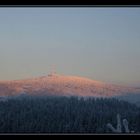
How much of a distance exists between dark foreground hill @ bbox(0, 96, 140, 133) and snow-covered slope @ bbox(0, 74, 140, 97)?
0.04 meters

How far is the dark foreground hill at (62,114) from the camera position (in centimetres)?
219

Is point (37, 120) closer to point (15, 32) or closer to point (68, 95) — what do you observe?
point (68, 95)

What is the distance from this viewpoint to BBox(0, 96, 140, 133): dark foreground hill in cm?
219

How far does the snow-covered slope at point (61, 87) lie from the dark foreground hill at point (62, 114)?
0.04 meters

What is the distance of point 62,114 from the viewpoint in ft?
7.25

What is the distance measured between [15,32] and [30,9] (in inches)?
6.7

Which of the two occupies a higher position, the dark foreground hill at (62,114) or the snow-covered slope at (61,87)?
the snow-covered slope at (61,87)

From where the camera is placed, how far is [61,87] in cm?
225

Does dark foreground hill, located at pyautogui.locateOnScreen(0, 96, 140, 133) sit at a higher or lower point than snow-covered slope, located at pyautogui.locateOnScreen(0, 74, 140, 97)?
lower

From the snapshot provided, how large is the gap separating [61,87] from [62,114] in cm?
17

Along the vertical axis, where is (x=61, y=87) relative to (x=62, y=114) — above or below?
above
